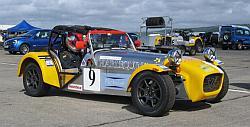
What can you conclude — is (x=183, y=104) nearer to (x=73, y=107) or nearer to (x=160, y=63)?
(x=160, y=63)

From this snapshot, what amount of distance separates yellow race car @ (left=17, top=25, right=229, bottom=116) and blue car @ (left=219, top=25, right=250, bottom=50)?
29990mm

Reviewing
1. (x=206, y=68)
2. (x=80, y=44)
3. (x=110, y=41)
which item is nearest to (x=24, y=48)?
(x=110, y=41)

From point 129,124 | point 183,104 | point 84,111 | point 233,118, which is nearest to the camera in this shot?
point 129,124

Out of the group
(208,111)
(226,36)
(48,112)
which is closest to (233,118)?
(208,111)

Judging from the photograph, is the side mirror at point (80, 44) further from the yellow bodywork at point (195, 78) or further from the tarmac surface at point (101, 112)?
the yellow bodywork at point (195, 78)

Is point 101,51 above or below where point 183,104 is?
above

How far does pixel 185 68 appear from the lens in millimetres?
6980

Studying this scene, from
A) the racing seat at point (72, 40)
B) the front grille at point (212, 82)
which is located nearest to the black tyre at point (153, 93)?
the front grille at point (212, 82)

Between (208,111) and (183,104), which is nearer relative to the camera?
(208,111)

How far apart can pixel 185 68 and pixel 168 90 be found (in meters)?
0.69

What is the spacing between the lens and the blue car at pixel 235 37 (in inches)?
1454

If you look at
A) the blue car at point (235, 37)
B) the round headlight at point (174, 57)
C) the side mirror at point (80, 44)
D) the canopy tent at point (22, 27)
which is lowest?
the round headlight at point (174, 57)

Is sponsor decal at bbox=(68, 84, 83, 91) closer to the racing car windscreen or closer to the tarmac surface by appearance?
the tarmac surface

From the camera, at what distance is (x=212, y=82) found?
23.4ft
